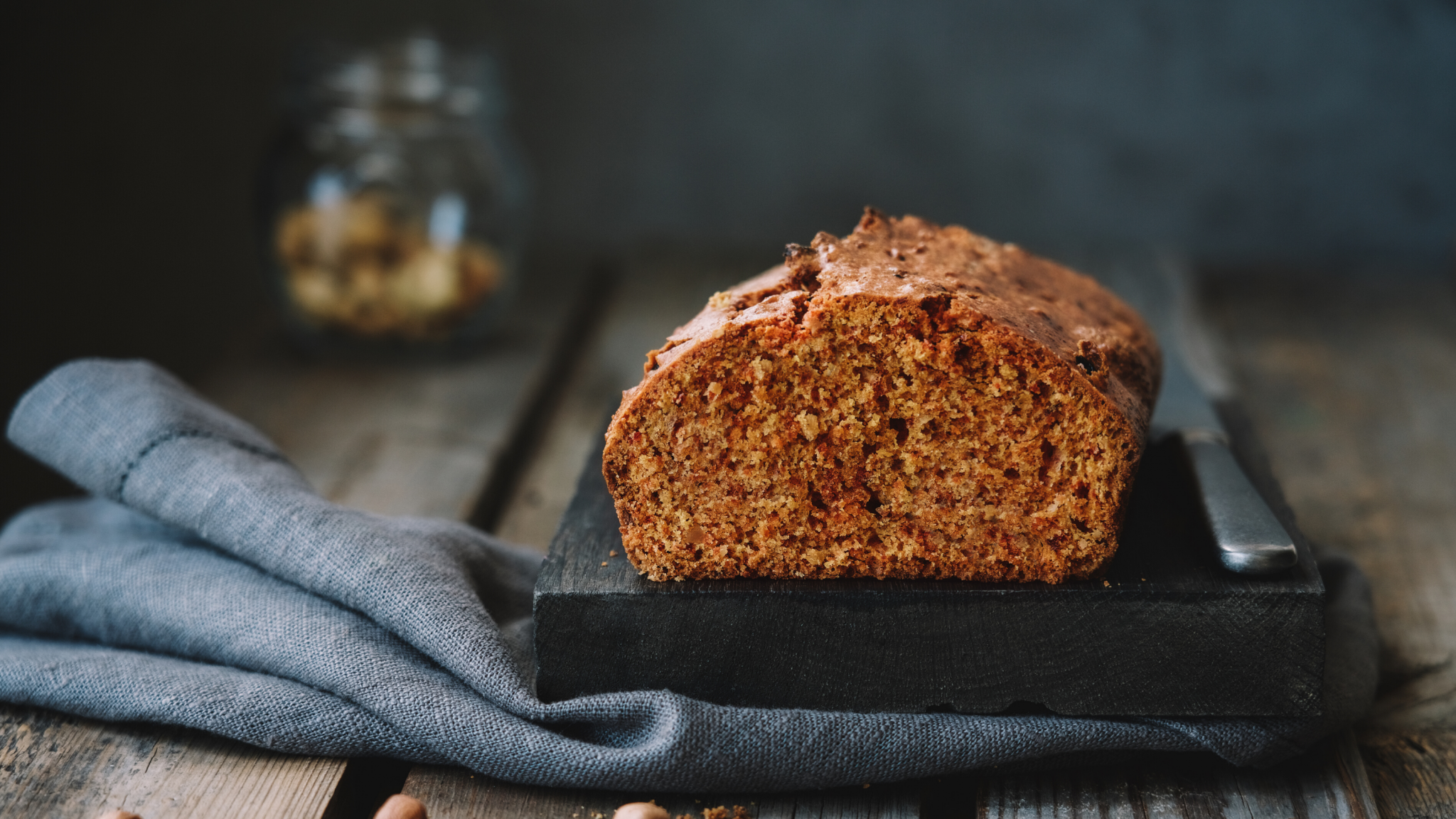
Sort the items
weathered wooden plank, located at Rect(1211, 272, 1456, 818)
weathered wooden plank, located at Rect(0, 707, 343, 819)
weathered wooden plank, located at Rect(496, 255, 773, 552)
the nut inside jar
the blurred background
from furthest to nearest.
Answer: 1. the blurred background
2. the nut inside jar
3. weathered wooden plank, located at Rect(496, 255, 773, 552)
4. weathered wooden plank, located at Rect(1211, 272, 1456, 818)
5. weathered wooden plank, located at Rect(0, 707, 343, 819)

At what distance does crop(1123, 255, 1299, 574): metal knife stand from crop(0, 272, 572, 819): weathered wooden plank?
94 centimetres

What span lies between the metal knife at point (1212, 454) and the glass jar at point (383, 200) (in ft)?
4.67

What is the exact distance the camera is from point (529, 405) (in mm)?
2543

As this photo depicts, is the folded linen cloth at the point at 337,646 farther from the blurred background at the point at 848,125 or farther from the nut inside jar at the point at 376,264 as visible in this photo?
the blurred background at the point at 848,125

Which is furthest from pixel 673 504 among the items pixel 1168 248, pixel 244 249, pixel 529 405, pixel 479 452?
pixel 244 249

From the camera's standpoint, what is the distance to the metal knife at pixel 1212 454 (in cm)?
137

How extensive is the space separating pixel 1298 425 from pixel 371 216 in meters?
1.85

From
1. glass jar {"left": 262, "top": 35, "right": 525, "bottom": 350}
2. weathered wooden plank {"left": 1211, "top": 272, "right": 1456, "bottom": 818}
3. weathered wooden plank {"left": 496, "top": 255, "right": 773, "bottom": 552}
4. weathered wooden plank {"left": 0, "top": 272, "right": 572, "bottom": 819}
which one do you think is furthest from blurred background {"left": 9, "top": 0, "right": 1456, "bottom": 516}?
glass jar {"left": 262, "top": 35, "right": 525, "bottom": 350}

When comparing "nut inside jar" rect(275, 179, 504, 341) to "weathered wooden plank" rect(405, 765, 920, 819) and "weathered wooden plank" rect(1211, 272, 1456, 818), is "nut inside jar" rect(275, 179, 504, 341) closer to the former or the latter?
"weathered wooden plank" rect(405, 765, 920, 819)

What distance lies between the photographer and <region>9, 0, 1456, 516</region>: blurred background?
3334 millimetres

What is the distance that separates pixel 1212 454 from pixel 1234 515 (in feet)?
0.68

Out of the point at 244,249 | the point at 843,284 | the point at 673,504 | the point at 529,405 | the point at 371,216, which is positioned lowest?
the point at 244,249

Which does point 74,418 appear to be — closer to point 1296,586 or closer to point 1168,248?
point 1296,586

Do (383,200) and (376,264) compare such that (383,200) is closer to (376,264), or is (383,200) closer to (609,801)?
(376,264)
